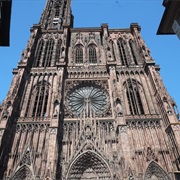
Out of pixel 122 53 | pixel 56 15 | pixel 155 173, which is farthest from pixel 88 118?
pixel 56 15

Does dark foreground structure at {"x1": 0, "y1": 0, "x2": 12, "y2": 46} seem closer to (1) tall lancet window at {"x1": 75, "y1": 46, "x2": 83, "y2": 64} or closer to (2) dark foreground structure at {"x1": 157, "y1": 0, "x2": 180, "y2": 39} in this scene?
(2) dark foreground structure at {"x1": 157, "y1": 0, "x2": 180, "y2": 39}

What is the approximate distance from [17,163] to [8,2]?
47.3 ft

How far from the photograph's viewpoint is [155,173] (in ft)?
53.4

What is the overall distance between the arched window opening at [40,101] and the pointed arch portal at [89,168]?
258 inches

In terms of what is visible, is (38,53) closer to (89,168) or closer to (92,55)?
(92,55)

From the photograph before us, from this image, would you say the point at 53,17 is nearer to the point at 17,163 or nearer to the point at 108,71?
the point at 108,71

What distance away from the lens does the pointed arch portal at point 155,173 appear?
15.9 meters

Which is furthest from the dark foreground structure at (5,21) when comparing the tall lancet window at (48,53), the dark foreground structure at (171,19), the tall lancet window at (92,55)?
the tall lancet window at (92,55)

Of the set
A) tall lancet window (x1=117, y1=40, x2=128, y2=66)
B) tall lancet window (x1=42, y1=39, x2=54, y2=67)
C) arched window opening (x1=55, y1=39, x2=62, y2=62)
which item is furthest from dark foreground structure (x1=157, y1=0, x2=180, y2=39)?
arched window opening (x1=55, y1=39, x2=62, y2=62)

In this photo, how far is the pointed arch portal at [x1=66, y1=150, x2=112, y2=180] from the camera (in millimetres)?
16484

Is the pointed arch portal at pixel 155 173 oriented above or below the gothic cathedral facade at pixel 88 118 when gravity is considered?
below

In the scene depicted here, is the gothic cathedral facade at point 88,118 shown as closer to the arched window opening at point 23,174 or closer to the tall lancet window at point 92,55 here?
the arched window opening at point 23,174

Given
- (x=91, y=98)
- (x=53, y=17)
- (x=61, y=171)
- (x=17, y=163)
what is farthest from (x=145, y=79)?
(x=53, y=17)

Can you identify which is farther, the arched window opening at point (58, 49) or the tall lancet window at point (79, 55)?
the arched window opening at point (58, 49)
